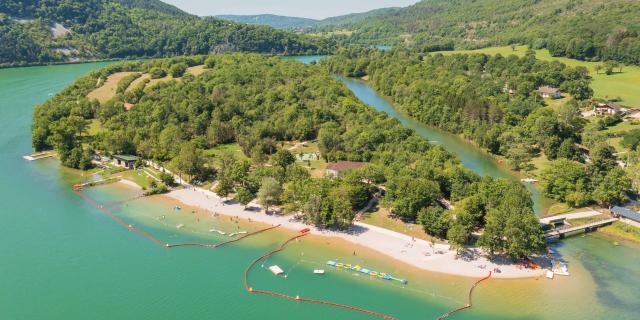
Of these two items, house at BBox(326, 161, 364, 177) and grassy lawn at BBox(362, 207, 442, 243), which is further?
house at BBox(326, 161, 364, 177)

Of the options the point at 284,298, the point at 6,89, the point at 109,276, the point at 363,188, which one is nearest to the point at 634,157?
the point at 363,188

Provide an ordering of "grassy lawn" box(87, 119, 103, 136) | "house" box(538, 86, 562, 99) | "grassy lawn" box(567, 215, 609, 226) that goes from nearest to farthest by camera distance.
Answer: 1. "grassy lawn" box(567, 215, 609, 226)
2. "grassy lawn" box(87, 119, 103, 136)
3. "house" box(538, 86, 562, 99)

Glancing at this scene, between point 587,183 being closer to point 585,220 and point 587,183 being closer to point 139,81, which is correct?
point 585,220

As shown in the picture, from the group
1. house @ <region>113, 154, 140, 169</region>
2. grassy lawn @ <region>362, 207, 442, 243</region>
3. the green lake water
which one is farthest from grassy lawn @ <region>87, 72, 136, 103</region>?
grassy lawn @ <region>362, 207, 442, 243</region>

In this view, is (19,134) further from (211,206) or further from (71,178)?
(211,206)

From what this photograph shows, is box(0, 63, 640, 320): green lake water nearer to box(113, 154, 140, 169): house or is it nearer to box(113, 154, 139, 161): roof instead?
box(113, 154, 140, 169): house
